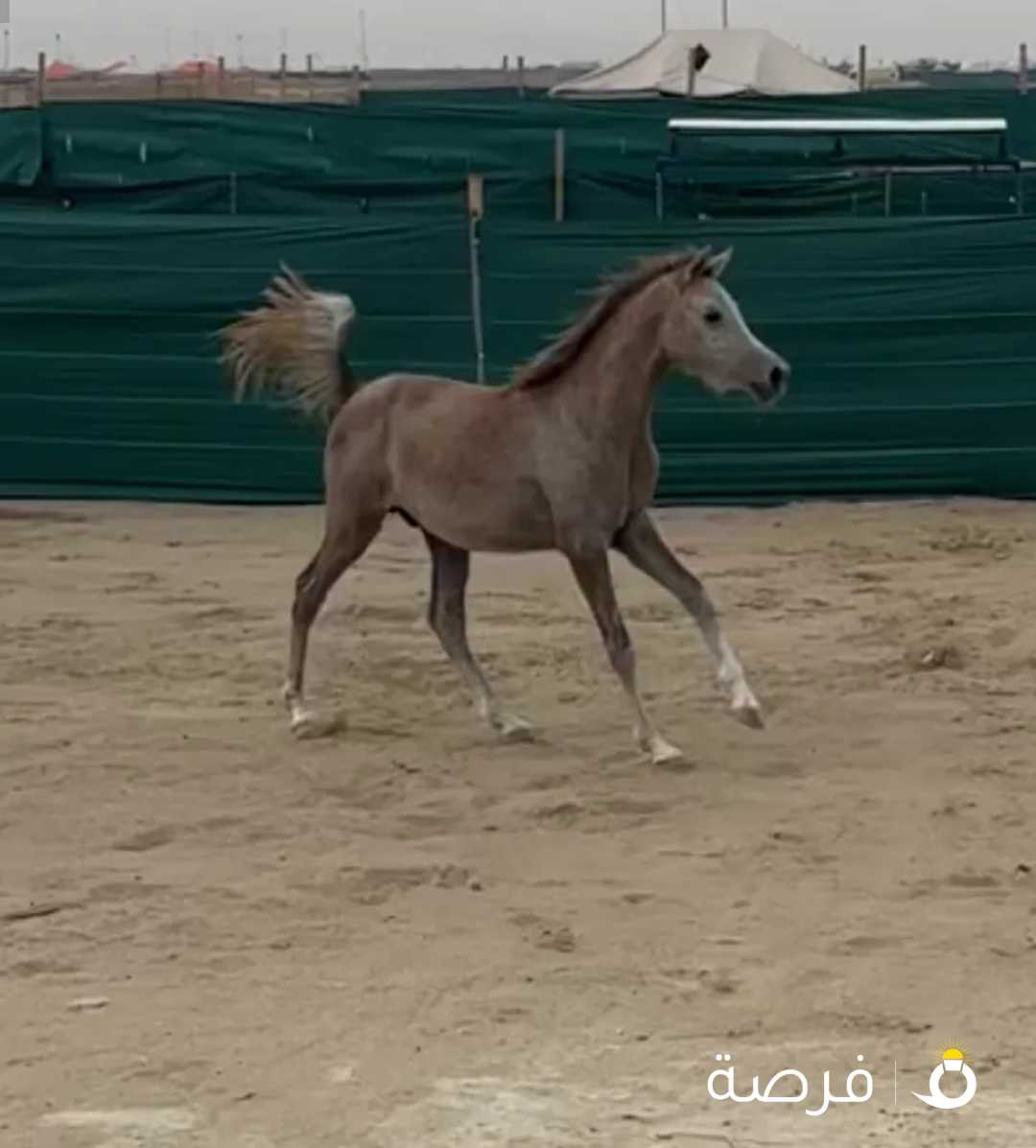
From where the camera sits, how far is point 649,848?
20.7 ft

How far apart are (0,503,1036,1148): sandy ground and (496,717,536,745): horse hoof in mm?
58

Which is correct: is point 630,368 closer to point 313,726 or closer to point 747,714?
point 747,714

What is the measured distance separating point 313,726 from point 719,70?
21.4 metres

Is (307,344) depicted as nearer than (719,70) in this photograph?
Yes

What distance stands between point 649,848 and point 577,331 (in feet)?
6.19

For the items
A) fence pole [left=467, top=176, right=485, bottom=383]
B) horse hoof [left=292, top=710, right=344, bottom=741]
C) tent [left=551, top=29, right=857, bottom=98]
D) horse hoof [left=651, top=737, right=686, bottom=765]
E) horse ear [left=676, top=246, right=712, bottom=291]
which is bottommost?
horse hoof [left=292, top=710, right=344, bottom=741]

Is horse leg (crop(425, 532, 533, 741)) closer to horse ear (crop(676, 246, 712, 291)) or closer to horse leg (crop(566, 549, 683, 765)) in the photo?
horse leg (crop(566, 549, 683, 765))

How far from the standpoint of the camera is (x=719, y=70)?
91.6 feet

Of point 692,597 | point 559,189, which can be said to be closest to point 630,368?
point 692,597

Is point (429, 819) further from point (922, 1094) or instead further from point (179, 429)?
point (179, 429)

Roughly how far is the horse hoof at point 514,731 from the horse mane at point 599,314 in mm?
1081

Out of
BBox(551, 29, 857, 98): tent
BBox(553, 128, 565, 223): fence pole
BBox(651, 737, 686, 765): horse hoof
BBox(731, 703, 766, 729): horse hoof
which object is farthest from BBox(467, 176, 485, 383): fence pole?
BBox(551, 29, 857, 98): tent

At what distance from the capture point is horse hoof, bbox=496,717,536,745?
7633 mm

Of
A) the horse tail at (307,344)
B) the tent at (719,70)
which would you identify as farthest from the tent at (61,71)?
the horse tail at (307,344)
